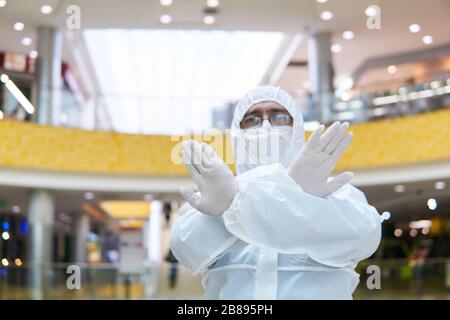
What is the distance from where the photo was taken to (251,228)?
1.81 metres

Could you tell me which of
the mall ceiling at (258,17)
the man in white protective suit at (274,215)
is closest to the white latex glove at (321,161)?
the man in white protective suit at (274,215)

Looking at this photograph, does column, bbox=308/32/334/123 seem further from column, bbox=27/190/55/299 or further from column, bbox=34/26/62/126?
column, bbox=27/190/55/299

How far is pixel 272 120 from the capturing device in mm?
2322

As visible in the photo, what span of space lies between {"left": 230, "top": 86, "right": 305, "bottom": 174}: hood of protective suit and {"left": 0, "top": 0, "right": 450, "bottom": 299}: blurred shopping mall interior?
10182 millimetres

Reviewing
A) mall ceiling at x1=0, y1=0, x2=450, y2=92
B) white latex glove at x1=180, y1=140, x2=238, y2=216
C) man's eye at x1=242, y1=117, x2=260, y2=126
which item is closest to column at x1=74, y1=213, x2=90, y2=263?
mall ceiling at x1=0, y1=0, x2=450, y2=92

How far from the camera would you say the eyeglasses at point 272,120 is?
7.61ft

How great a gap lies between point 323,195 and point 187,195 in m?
0.35

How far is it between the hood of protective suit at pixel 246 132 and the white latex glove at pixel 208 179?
0.34 meters

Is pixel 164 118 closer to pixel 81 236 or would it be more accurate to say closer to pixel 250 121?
pixel 81 236

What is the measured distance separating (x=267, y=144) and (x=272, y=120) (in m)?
0.11

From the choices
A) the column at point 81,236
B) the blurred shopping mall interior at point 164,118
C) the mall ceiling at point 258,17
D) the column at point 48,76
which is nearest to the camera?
the blurred shopping mall interior at point 164,118

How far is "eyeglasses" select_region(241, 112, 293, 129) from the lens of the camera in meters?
2.32

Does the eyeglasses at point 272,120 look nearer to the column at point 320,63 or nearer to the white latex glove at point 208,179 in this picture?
the white latex glove at point 208,179

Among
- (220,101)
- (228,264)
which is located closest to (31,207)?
(220,101)
